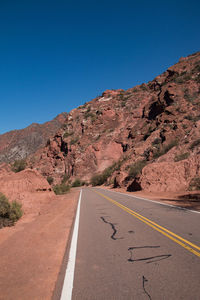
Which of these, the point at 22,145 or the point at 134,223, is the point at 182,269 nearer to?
the point at 134,223

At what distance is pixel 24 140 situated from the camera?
106 m

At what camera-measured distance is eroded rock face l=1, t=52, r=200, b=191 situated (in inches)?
850

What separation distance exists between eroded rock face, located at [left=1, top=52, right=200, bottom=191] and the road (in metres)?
12.2

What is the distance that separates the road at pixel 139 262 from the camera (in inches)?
118

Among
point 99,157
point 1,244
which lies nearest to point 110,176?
point 99,157

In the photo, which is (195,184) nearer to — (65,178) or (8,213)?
(8,213)

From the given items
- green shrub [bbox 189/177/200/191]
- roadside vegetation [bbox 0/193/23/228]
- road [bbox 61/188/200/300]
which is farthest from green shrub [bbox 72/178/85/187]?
road [bbox 61/188/200/300]

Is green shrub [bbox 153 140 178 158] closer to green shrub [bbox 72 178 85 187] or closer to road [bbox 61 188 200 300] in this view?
road [bbox 61 188 200 300]

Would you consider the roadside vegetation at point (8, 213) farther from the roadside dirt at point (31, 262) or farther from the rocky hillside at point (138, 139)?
the rocky hillside at point (138, 139)

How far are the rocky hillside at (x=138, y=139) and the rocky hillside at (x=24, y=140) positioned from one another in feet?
112

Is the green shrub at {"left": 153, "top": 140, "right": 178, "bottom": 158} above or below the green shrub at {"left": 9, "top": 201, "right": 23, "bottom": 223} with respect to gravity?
above

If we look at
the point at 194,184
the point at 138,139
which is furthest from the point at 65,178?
the point at 194,184

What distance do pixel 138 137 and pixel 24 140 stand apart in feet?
252

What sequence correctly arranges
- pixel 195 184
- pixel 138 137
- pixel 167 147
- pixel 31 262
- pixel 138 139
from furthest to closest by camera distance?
pixel 138 137 → pixel 138 139 → pixel 167 147 → pixel 195 184 → pixel 31 262
